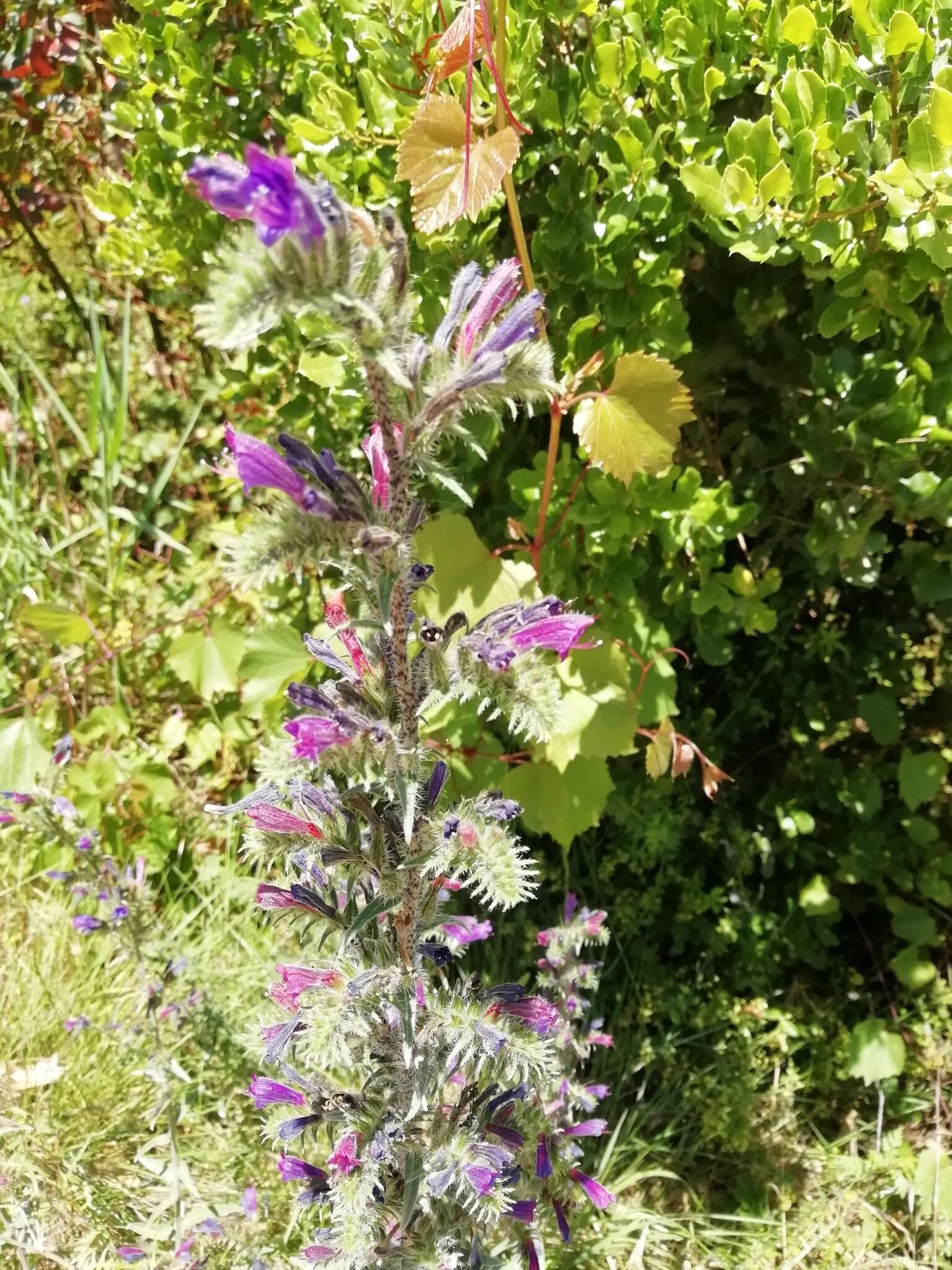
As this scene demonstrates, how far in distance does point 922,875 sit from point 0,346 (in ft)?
11.5

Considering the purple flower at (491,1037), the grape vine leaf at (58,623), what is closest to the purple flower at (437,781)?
the purple flower at (491,1037)

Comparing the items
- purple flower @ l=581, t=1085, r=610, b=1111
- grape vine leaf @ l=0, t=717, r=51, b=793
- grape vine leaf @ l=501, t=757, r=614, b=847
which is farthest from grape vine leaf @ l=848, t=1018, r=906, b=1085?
grape vine leaf @ l=0, t=717, r=51, b=793

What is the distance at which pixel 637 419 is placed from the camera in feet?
4.55

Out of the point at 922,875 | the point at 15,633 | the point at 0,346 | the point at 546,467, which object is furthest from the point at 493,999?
the point at 0,346

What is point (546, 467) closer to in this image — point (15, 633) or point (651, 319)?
point (651, 319)

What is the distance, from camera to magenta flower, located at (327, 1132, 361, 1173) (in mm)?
1079

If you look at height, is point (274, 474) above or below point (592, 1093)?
above

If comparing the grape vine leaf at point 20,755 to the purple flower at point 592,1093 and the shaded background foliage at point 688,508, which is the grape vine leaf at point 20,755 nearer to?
the shaded background foliage at point 688,508

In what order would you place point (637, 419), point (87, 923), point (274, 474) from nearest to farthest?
1. point (274, 474)
2. point (637, 419)
3. point (87, 923)

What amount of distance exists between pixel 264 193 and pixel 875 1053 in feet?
6.60

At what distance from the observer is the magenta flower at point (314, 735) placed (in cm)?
87

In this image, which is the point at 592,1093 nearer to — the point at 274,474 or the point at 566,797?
the point at 566,797

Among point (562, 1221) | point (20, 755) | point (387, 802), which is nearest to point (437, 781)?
point (387, 802)

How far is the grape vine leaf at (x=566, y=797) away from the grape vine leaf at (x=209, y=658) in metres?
0.92
